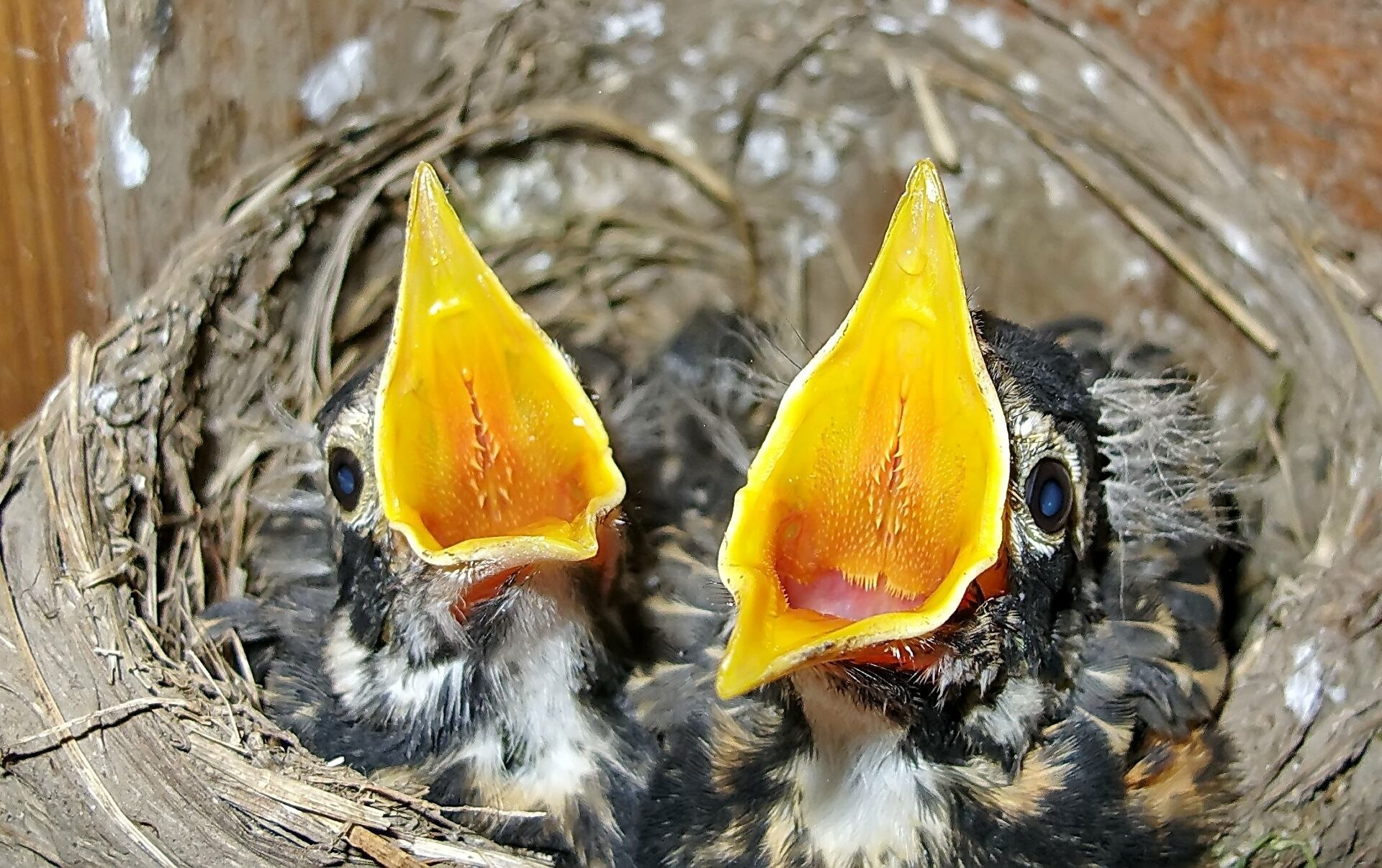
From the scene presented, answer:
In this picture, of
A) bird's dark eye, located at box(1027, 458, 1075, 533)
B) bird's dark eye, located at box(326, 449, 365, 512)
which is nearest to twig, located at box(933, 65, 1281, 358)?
bird's dark eye, located at box(1027, 458, 1075, 533)

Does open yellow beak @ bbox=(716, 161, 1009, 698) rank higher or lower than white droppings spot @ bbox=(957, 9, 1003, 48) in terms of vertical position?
lower

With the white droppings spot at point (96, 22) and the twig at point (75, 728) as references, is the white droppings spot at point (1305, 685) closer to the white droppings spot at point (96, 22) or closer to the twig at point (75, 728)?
the twig at point (75, 728)

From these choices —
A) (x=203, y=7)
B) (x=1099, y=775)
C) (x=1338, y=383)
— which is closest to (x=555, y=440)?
(x=1099, y=775)

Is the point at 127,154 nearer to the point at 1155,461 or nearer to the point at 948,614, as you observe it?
the point at 948,614

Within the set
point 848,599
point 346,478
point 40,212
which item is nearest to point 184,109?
point 40,212

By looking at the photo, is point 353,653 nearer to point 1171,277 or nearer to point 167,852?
point 167,852

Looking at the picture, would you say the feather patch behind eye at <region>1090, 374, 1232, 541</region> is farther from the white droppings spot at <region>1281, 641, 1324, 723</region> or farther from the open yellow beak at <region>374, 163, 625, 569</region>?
the open yellow beak at <region>374, 163, 625, 569</region>
